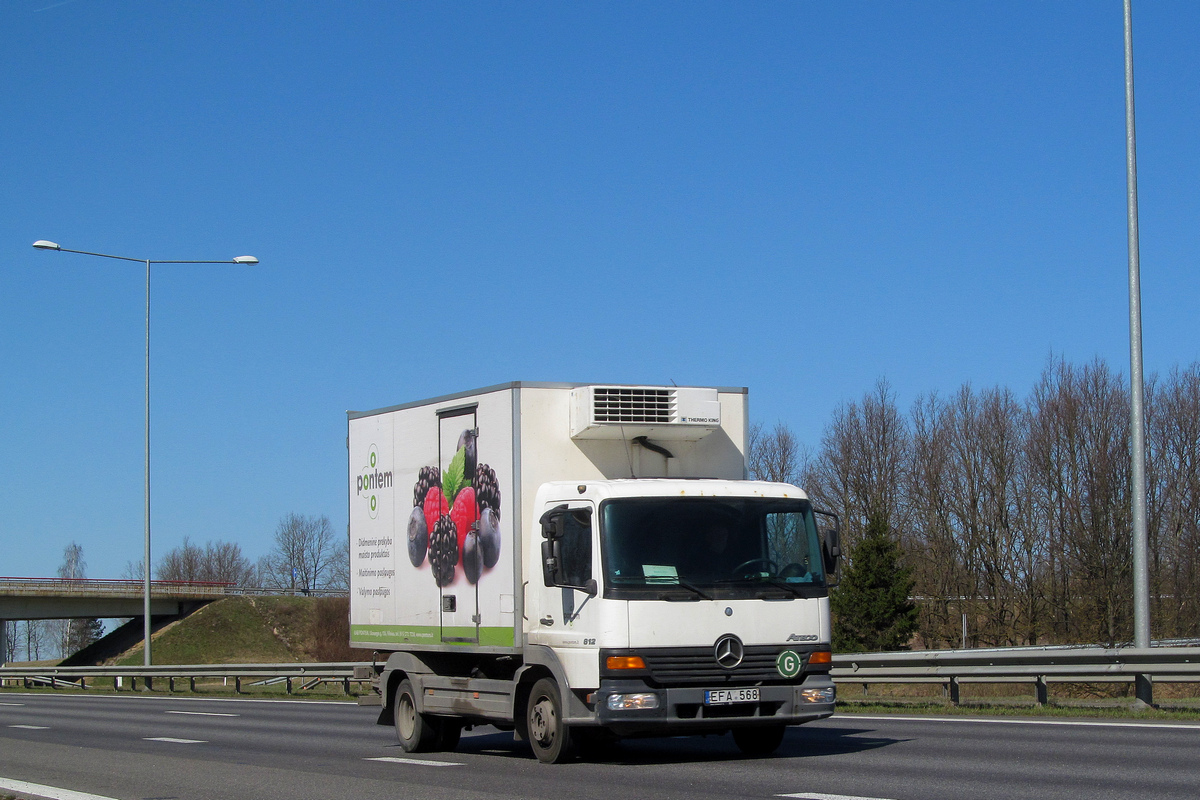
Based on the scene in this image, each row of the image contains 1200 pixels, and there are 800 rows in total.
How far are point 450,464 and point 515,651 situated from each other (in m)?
2.31

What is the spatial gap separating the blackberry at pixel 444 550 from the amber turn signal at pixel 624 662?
9.30 ft

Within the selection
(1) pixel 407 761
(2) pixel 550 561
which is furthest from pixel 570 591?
(1) pixel 407 761

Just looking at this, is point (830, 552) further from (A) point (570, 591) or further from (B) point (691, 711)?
(A) point (570, 591)

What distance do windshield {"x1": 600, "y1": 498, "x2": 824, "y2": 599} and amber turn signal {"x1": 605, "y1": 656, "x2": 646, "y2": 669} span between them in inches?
21.4

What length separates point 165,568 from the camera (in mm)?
145250

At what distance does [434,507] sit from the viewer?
1428cm

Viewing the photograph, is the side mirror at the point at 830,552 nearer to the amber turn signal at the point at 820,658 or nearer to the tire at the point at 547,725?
the amber turn signal at the point at 820,658

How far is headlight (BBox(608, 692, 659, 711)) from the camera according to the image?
11.4 m

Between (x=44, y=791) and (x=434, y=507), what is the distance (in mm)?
4714

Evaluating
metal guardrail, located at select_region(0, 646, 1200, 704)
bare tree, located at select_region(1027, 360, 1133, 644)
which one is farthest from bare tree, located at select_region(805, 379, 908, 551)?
metal guardrail, located at select_region(0, 646, 1200, 704)

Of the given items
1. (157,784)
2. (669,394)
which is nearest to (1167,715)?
(669,394)

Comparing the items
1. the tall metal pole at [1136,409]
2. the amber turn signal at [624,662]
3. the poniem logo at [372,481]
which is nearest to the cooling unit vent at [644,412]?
the amber turn signal at [624,662]

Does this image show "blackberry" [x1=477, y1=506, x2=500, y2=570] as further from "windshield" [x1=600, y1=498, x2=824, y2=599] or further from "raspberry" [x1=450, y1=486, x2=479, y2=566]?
"windshield" [x1=600, y1=498, x2=824, y2=599]

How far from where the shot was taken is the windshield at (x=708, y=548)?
38.2 ft
